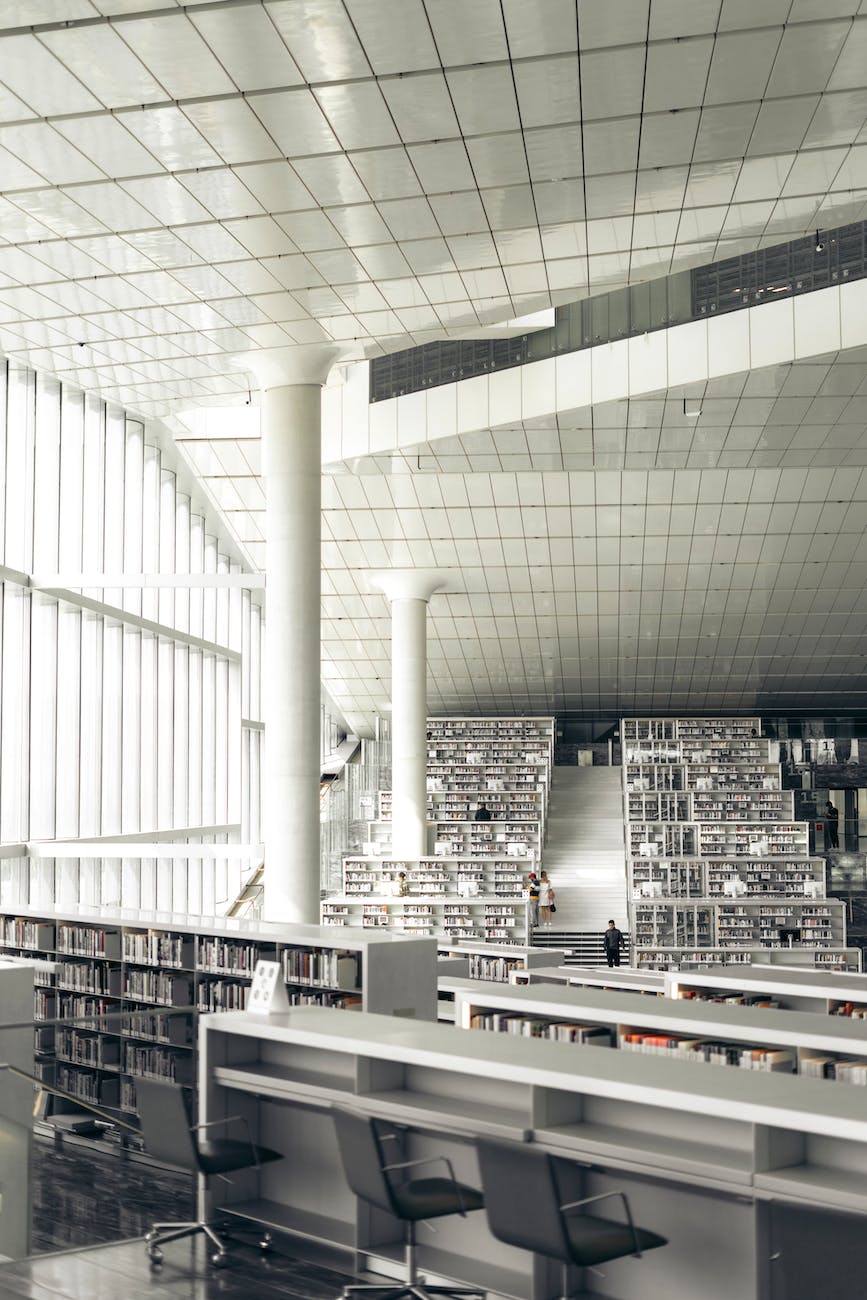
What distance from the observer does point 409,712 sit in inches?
865

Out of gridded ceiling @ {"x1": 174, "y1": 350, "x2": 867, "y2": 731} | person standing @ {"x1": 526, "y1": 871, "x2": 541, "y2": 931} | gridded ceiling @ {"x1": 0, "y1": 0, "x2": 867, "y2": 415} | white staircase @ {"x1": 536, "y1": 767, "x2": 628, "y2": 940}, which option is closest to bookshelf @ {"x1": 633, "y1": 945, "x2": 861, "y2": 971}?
person standing @ {"x1": 526, "y1": 871, "x2": 541, "y2": 931}

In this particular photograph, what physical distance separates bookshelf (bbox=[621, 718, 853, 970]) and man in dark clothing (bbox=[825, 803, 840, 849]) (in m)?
1.00

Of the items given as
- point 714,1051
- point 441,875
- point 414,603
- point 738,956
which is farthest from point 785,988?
point 414,603

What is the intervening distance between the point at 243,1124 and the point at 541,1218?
6.91 feet

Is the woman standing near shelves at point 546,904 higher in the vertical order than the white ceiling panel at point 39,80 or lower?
lower

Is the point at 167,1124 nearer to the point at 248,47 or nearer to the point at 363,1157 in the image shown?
the point at 363,1157

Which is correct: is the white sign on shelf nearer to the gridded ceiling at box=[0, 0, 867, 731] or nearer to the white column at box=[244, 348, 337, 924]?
the gridded ceiling at box=[0, 0, 867, 731]

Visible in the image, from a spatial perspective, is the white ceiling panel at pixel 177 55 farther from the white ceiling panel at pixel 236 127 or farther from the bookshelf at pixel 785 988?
the bookshelf at pixel 785 988

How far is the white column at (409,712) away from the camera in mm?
21828

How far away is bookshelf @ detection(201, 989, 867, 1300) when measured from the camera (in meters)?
3.82

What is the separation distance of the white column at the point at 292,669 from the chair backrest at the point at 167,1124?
5889 mm

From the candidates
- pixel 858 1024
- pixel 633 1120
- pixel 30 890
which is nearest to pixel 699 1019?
pixel 858 1024

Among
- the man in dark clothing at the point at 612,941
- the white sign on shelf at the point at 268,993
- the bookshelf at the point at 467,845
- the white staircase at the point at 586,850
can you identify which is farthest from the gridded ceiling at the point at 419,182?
the white staircase at the point at 586,850

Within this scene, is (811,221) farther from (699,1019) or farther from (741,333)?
(699,1019)
